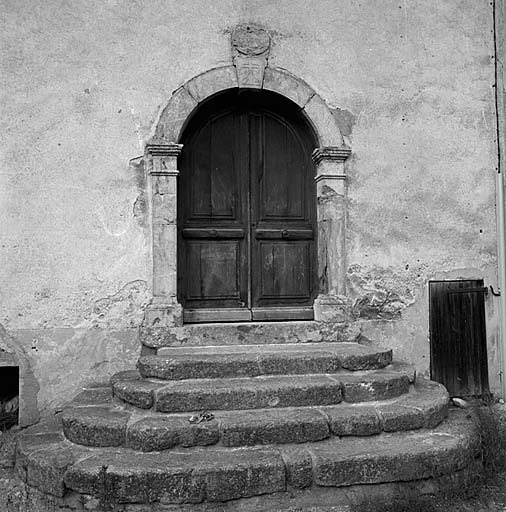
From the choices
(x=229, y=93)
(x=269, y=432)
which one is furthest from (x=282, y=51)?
(x=269, y=432)

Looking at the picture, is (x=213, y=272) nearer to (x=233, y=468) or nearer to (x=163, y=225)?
(x=163, y=225)

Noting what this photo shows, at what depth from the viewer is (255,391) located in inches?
143

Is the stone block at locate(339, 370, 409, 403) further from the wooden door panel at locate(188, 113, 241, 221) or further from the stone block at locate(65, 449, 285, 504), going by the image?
the wooden door panel at locate(188, 113, 241, 221)

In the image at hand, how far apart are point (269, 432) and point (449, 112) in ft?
11.9

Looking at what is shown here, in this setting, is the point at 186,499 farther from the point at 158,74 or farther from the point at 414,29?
the point at 414,29

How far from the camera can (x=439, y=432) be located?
11.8ft

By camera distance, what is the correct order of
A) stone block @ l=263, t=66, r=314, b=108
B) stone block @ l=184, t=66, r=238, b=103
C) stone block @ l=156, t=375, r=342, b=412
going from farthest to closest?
stone block @ l=263, t=66, r=314, b=108 → stone block @ l=184, t=66, r=238, b=103 → stone block @ l=156, t=375, r=342, b=412

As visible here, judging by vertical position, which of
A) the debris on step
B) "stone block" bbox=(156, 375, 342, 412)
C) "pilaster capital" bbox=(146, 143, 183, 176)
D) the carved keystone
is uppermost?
the carved keystone

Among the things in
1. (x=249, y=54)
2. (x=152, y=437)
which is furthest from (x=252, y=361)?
(x=249, y=54)

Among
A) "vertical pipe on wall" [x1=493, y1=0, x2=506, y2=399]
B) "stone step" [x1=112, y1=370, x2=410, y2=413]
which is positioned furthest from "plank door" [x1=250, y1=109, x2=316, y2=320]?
"vertical pipe on wall" [x1=493, y1=0, x2=506, y2=399]

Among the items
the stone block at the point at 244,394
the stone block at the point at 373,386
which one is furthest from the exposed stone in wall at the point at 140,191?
the stone block at the point at 373,386

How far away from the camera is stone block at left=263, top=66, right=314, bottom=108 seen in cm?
491

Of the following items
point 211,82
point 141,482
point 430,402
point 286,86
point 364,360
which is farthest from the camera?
point 286,86

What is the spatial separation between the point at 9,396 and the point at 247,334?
7.16ft
